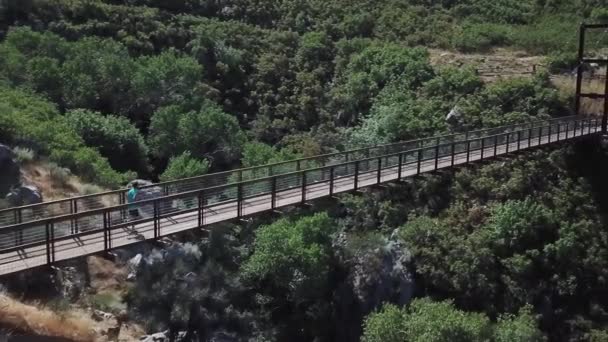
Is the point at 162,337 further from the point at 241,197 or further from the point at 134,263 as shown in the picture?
the point at 241,197

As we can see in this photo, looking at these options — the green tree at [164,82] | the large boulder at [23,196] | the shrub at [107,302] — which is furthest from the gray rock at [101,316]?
the green tree at [164,82]

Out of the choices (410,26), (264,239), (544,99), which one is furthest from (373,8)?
(264,239)

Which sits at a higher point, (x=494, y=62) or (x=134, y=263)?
(x=494, y=62)

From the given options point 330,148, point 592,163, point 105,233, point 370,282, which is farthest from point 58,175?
point 592,163

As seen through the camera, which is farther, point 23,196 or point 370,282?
point 370,282

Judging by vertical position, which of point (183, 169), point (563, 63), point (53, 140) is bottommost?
point (183, 169)

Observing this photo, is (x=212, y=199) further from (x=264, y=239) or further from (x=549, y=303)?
(x=549, y=303)
